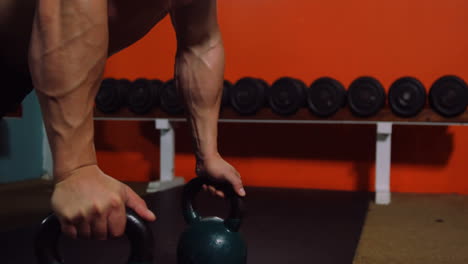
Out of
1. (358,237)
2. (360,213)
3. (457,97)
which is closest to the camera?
Answer: (358,237)

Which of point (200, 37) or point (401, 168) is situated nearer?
point (200, 37)

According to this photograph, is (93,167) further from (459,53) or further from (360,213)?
(459,53)

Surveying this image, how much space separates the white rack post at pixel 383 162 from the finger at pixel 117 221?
6.34ft

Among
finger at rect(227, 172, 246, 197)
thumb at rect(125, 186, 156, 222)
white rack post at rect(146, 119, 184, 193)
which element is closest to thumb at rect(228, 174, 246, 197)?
finger at rect(227, 172, 246, 197)

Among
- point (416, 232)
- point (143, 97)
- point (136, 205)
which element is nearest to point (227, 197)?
point (136, 205)

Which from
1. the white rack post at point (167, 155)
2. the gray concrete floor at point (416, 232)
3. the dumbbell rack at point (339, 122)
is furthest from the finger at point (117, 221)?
the white rack post at point (167, 155)

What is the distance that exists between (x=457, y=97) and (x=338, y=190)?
2.85ft

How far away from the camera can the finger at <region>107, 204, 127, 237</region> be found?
0.53m

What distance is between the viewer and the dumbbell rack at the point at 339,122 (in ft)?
7.34

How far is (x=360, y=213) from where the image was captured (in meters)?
1.99

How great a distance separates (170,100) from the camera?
2668 millimetres

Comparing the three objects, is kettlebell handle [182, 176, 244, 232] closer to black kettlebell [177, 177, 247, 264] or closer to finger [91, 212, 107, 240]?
black kettlebell [177, 177, 247, 264]

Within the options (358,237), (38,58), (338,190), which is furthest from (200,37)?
(338,190)

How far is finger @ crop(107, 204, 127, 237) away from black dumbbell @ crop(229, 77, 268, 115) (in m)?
2.02
